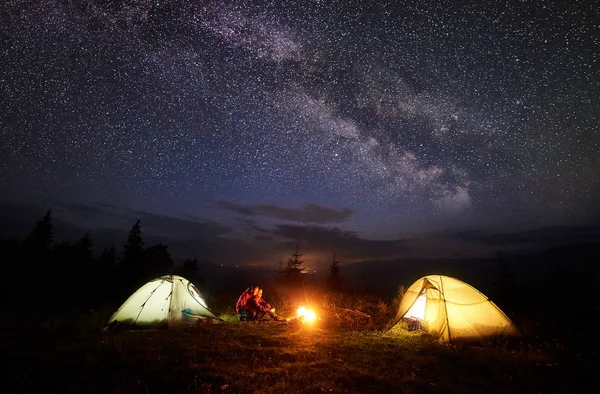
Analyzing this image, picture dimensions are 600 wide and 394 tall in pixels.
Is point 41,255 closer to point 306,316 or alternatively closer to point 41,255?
point 41,255

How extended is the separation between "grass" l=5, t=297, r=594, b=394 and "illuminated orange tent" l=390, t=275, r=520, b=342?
561 mm

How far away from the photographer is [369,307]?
15297mm

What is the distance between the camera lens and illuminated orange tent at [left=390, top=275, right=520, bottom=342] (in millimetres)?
10000

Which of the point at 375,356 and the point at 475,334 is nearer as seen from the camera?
the point at 375,356

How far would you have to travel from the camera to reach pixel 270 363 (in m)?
7.01

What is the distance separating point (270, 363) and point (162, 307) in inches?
231

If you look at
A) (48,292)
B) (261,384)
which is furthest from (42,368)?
(48,292)

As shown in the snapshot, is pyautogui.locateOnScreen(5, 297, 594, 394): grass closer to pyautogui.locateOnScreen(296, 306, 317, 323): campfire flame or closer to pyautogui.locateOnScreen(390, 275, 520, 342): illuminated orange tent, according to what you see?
pyautogui.locateOnScreen(390, 275, 520, 342): illuminated orange tent

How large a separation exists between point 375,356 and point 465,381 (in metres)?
2.04

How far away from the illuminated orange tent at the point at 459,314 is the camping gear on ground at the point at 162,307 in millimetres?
7140

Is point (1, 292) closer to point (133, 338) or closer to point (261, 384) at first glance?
point (133, 338)

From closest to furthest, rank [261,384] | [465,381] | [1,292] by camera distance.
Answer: [261,384] → [465,381] → [1,292]

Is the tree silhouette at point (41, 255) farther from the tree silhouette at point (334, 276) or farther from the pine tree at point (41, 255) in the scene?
the tree silhouette at point (334, 276)

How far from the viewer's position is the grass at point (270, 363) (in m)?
5.80
